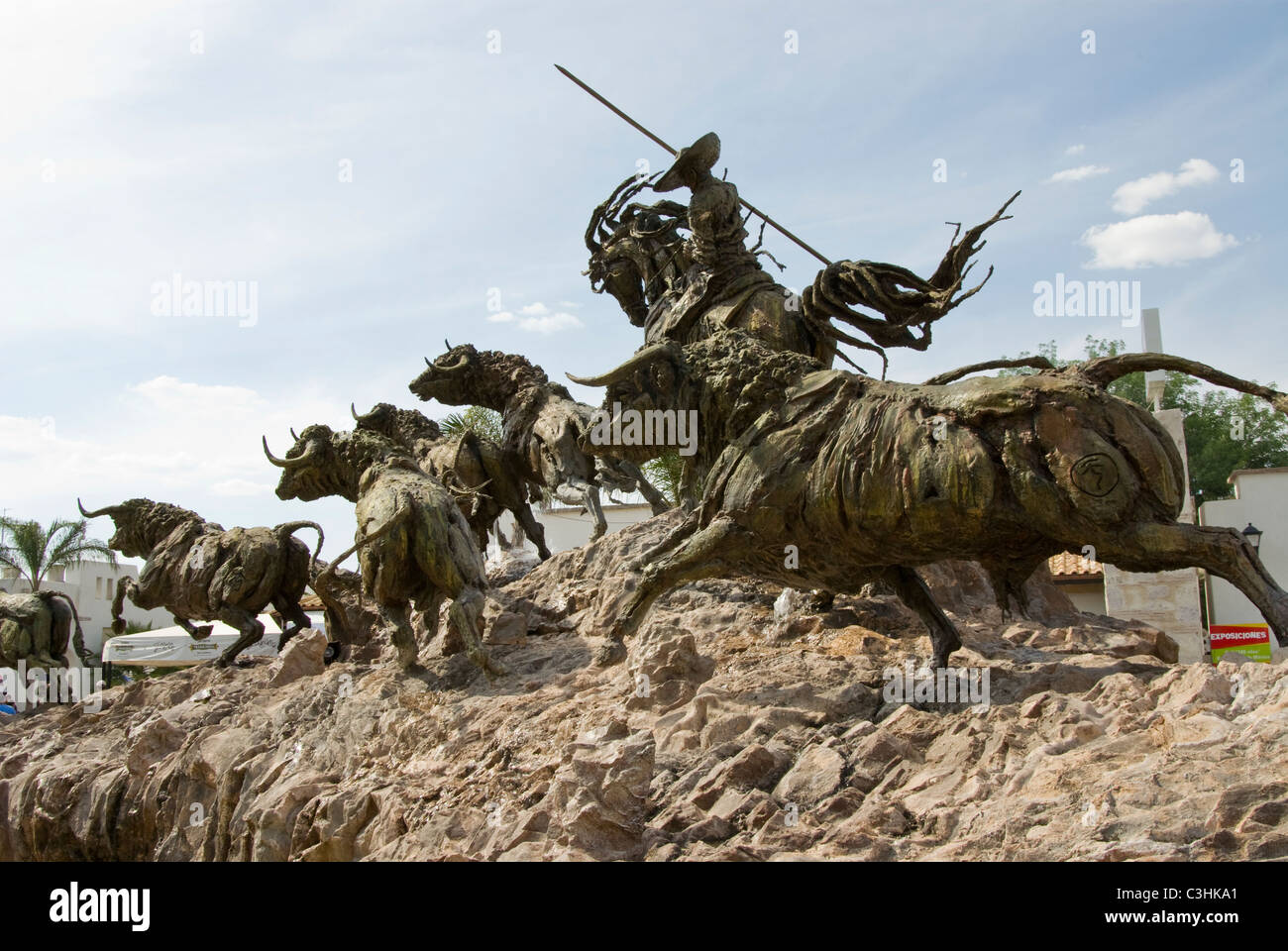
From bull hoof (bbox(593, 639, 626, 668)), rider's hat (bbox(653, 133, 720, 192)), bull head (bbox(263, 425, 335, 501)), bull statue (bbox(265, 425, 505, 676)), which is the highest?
rider's hat (bbox(653, 133, 720, 192))

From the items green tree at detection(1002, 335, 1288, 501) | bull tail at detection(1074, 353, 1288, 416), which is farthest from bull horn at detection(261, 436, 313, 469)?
green tree at detection(1002, 335, 1288, 501)

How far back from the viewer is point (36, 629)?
1373cm

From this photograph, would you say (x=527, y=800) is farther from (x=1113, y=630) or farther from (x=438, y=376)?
(x=438, y=376)

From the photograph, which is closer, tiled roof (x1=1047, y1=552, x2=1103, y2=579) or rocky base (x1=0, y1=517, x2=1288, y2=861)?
rocky base (x1=0, y1=517, x2=1288, y2=861)

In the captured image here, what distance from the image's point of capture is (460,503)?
38.8 ft

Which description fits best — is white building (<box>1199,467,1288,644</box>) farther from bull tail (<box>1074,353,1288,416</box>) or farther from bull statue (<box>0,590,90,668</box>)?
bull statue (<box>0,590,90,668</box>)

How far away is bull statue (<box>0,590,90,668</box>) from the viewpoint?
1359 centimetres

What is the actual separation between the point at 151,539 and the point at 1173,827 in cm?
1084

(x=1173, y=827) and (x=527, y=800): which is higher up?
(x=1173, y=827)

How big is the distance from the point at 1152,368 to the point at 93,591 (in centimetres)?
3481

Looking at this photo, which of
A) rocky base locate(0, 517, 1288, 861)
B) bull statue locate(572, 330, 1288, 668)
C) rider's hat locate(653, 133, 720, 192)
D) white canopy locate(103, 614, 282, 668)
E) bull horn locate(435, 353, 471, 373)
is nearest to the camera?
rocky base locate(0, 517, 1288, 861)

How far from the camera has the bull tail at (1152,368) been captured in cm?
550

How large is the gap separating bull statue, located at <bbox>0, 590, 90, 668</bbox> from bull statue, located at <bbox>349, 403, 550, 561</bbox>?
5675 mm
